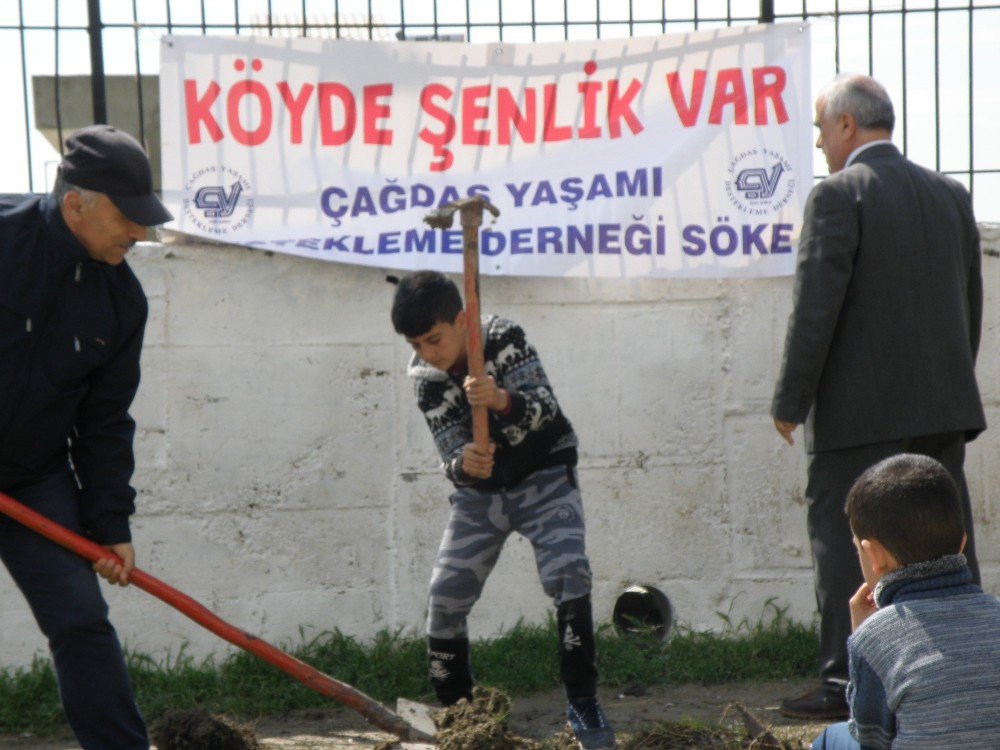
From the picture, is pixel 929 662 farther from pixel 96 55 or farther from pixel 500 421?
pixel 96 55

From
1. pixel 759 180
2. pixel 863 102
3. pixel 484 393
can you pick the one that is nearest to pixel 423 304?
pixel 484 393

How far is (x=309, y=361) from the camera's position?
5.20m

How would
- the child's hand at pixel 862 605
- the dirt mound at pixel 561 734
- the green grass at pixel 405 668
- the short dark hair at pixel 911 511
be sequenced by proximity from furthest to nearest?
the green grass at pixel 405 668 < the dirt mound at pixel 561 734 < the child's hand at pixel 862 605 < the short dark hair at pixel 911 511

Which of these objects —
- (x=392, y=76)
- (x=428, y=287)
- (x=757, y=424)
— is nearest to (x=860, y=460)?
(x=757, y=424)

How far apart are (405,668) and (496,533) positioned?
1025 millimetres

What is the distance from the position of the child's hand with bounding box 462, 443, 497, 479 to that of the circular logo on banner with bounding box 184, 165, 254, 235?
1.68 m

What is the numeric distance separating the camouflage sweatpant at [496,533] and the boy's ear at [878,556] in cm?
149

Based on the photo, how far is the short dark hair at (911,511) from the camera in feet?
8.63


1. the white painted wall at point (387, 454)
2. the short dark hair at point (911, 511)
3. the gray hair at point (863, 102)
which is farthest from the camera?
the white painted wall at point (387, 454)

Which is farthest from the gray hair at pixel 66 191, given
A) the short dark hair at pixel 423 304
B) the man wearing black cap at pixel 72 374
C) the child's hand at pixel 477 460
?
the child's hand at pixel 477 460

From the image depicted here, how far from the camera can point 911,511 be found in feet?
8.66

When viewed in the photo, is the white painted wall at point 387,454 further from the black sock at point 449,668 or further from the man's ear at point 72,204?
the man's ear at point 72,204

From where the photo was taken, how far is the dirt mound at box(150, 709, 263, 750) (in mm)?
3871

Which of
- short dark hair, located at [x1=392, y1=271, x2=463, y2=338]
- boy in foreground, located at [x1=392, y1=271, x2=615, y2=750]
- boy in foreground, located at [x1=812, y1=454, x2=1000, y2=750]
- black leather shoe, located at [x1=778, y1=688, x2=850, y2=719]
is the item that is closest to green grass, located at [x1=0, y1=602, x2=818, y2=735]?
black leather shoe, located at [x1=778, y1=688, x2=850, y2=719]
